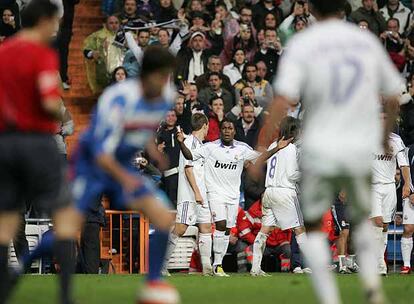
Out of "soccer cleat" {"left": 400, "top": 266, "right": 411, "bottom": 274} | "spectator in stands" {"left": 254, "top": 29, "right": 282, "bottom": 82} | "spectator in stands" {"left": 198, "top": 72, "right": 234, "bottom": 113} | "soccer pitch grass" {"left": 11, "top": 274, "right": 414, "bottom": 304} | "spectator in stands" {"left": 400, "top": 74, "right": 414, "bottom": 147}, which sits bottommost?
"soccer pitch grass" {"left": 11, "top": 274, "right": 414, "bottom": 304}

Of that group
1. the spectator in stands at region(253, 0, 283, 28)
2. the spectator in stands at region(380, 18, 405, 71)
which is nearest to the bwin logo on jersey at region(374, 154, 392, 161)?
the spectator in stands at region(380, 18, 405, 71)

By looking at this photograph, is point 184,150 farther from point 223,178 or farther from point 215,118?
point 215,118

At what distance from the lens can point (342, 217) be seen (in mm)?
20641

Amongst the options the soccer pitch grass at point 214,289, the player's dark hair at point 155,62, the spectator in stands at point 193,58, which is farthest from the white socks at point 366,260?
the spectator in stands at point 193,58

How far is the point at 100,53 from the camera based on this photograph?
2298 cm

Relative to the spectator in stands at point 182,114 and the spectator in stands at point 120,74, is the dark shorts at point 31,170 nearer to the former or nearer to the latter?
the spectator in stands at point 182,114

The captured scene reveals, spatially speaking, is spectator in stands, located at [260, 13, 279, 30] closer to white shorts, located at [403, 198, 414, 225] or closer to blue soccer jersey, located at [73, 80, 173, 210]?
white shorts, located at [403, 198, 414, 225]

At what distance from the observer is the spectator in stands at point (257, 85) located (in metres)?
22.8

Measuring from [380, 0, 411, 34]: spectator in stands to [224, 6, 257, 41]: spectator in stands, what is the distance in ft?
9.66

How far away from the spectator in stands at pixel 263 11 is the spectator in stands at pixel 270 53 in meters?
0.86

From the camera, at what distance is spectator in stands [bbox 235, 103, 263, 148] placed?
70.7 feet

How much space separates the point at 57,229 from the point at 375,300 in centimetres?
261

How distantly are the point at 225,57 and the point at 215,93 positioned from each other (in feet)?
6.34

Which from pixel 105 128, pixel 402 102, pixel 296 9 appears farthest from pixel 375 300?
pixel 296 9
